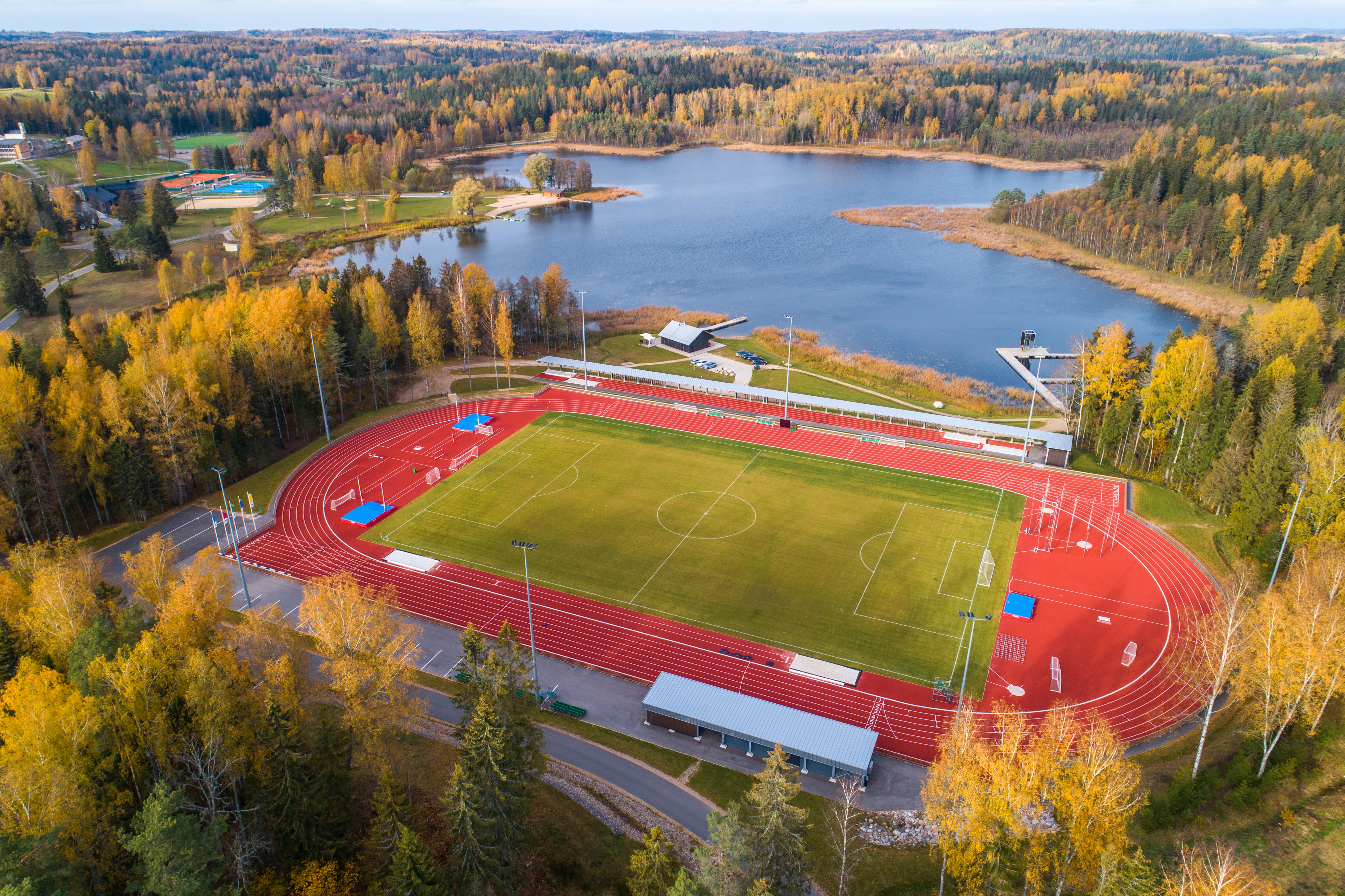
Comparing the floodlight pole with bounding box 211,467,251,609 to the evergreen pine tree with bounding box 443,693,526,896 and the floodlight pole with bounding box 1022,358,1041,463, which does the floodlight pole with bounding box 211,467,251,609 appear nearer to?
the evergreen pine tree with bounding box 443,693,526,896

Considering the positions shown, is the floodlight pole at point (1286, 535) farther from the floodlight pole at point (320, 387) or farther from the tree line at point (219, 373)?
the floodlight pole at point (320, 387)

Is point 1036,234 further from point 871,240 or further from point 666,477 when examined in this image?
point 666,477

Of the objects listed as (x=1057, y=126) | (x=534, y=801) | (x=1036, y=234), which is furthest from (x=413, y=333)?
(x=1057, y=126)

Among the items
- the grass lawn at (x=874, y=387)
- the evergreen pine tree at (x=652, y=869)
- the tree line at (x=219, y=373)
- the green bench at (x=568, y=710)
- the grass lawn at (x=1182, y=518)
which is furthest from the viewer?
the grass lawn at (x=874, y=387)

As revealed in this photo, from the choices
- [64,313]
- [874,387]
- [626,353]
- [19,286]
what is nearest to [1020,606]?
[874,387]

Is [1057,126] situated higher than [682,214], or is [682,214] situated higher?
[1057,126]

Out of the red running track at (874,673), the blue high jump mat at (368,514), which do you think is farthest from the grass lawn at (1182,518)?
the blue high jump mat at (368,514)
